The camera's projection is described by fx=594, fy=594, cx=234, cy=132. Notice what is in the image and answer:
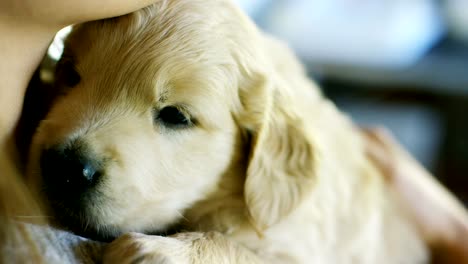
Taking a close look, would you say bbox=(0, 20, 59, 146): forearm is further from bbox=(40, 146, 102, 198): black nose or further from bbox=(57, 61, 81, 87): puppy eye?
bbox=(57, 61, 81, 87): puppy eye

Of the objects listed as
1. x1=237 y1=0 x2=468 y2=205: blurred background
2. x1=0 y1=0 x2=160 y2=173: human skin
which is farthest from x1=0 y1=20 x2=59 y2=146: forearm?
x1=237 y1=0 x2=468 y2=205: blurred background

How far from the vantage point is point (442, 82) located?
439 centimetres

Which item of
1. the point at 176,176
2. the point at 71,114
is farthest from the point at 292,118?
the point at 71,114

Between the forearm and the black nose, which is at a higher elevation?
the forearm

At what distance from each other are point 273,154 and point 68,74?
1.86ft

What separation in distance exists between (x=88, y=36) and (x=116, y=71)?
0.43 feet

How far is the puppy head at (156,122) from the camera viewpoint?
4.24 feet

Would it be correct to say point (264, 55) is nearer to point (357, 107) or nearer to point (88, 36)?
point (88, 36)

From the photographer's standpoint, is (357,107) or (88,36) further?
(357,107)

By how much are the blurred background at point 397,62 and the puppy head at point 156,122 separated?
9.71 ft

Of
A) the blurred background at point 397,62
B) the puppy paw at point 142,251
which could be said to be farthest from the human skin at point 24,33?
the blurred background at point 397,62

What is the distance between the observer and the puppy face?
1.28 meters

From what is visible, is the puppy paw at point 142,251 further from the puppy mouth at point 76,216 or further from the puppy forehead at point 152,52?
the puppy forehead at point 152,52

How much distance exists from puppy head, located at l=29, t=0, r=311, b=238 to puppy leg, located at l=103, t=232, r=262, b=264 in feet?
0.35
